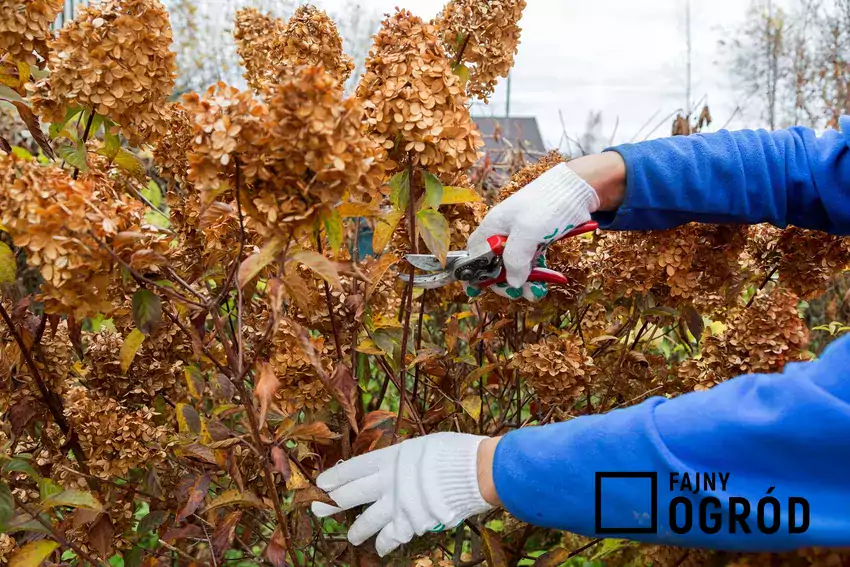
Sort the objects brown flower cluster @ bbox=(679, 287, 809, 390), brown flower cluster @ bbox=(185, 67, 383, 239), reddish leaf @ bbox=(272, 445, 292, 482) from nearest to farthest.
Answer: brown flower cluster @ bbox=(185, 67, 383, 239) → reddish leaf @ bbox=(272, 445, 292, 482) → brown flower cluster @ bbox=(679, 287, 809, 390)

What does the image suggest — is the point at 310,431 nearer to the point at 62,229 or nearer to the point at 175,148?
the point at 62,229

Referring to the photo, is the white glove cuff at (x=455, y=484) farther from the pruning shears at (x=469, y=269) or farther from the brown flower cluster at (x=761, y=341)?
the brown flower cluster at (x=761, y=341)

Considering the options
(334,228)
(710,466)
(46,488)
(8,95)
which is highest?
(8,95)

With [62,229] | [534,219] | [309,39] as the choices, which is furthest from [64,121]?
[534,219]

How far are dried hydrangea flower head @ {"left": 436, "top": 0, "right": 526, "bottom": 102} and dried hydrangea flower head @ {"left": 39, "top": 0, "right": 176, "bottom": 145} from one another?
0.57 meters

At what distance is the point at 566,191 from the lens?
1.47 metres

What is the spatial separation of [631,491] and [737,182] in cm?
78

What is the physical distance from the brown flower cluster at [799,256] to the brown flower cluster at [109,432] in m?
1.37

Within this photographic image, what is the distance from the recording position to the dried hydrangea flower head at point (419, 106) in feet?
3.74

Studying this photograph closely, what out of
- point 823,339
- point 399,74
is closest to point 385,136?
point 399,74

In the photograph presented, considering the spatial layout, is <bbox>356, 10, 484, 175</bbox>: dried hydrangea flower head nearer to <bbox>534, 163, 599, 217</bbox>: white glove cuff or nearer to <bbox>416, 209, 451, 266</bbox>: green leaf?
<bbox>416, 209, 451, 266</bbox>: green leaf

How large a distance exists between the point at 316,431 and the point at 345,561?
0.60 m

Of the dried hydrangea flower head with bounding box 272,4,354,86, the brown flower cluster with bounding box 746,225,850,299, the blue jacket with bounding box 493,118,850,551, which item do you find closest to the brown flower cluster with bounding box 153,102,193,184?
the dried hydrangea flower head with bounding box 272,4,354,86

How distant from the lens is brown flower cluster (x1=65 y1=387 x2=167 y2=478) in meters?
1.38
